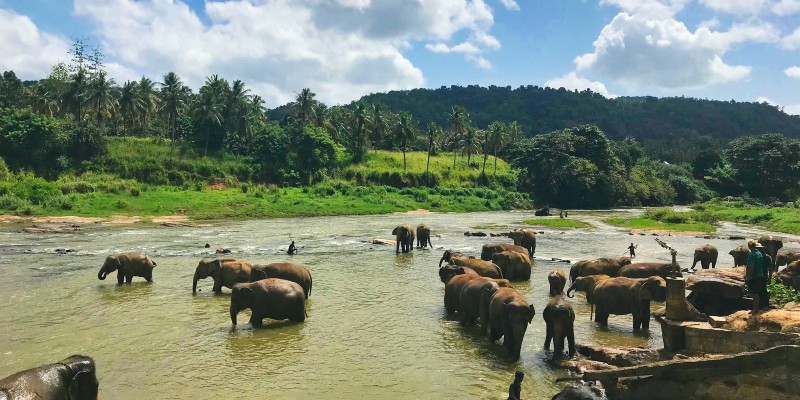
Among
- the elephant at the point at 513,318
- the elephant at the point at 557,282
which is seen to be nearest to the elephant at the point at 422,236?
the elephant at the point at 557,282

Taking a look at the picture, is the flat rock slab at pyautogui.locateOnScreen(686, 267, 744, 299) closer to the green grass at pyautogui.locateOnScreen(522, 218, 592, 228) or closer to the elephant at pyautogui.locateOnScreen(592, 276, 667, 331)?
the elephant at pyautogui.locateOnScreen(592, 276, 667, 331)

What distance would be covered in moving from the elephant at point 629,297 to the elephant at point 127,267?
1617 cm

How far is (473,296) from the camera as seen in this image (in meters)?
14.8

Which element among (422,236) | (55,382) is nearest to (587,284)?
(55,382)

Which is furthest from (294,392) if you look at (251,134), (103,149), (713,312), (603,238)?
(251,134)

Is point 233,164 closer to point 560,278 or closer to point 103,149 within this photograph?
point 103,149

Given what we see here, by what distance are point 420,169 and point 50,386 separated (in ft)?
311

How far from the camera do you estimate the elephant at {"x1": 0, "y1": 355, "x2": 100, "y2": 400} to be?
7.15m

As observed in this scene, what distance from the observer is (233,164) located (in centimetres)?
8512

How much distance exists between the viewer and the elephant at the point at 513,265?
22422 mm

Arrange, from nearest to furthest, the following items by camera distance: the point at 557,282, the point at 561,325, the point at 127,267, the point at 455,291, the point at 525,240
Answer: the point at 561,325
the point at 455,291
the point at 557,282
the point at 127,267
the point at 525,240

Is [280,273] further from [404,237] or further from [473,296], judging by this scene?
[404,237]

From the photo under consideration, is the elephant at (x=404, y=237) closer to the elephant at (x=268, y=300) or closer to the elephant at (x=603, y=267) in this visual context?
the elephant at (x=603, y=267)

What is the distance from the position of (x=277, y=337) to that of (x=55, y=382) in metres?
6.74
